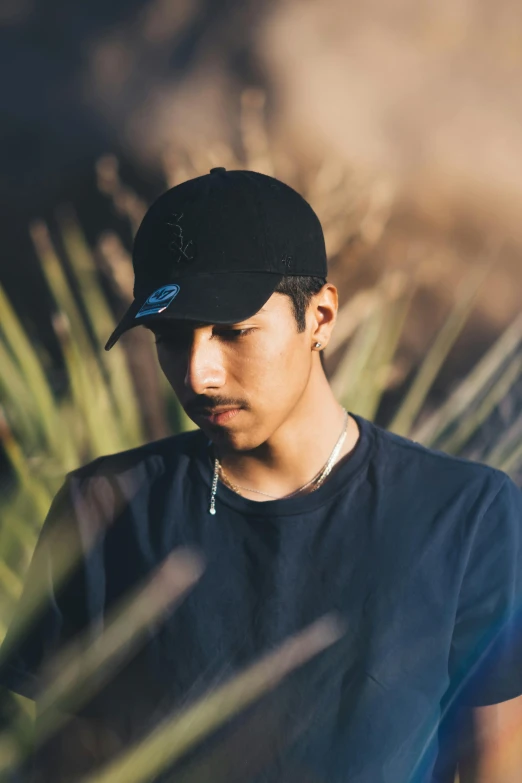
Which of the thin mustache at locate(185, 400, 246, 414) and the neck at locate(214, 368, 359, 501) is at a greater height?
the thin mustache at locate(185, 400, 246, 414)

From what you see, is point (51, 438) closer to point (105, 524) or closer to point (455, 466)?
point (105, 524)

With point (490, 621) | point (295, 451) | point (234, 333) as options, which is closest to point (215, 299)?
point (234, 333)

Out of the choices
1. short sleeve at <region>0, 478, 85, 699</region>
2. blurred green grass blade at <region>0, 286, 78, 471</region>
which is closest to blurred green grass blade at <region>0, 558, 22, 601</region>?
blurred green grass blade at <region>0, 286, 78, 471</region>

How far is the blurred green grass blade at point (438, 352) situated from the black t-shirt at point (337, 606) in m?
0.80

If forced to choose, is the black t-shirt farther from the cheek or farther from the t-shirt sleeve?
the cheek

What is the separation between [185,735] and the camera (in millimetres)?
1391

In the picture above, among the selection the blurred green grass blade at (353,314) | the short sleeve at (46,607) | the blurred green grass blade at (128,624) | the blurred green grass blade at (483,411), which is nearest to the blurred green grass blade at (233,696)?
the blurred green grass blade at (128,624)

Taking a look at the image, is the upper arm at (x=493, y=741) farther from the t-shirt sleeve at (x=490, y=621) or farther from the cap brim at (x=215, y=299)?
the cap brim at (x=215, y=299)

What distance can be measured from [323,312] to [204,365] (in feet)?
0.86

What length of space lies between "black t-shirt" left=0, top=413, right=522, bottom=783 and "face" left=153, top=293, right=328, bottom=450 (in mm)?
147

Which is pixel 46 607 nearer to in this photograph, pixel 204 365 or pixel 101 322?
pixel 204 365

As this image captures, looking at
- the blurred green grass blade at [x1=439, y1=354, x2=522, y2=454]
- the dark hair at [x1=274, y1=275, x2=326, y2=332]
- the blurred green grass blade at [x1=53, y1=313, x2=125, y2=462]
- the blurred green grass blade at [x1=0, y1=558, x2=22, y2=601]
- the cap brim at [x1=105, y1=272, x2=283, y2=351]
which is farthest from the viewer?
the blurred green grass blade at [x1=439, y1=354, x2=522, y2=454]

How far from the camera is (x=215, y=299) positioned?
134cm

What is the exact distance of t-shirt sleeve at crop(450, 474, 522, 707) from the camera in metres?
1.37
